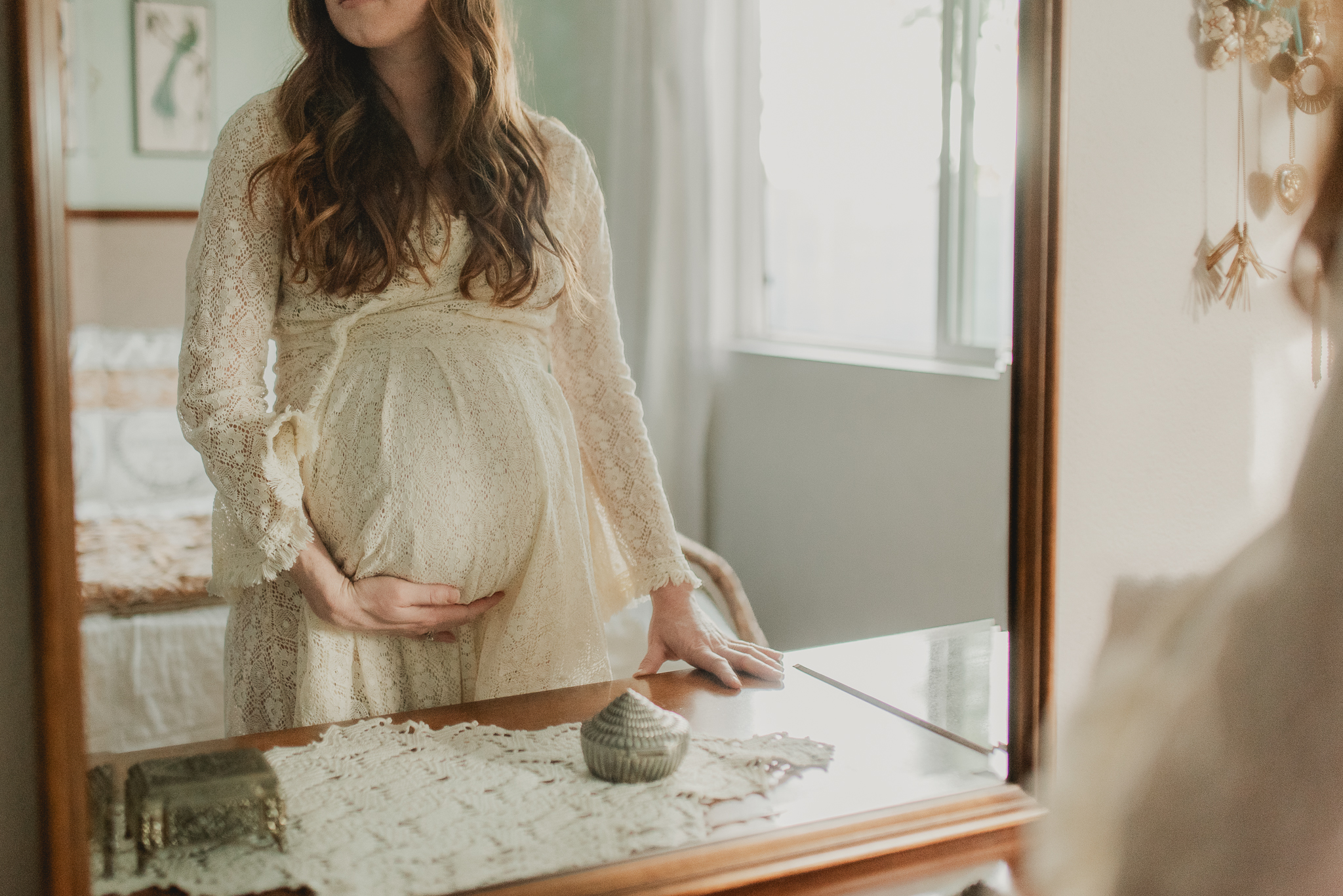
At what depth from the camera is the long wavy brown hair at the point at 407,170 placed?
65cm

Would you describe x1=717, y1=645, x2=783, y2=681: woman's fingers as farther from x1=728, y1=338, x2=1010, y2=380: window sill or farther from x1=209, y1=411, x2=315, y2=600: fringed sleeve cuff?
x1=209, y1=411, x2=315, y2=600: fringed sleeve cuff

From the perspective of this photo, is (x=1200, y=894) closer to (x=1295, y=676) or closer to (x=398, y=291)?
(x=1295, y=676)

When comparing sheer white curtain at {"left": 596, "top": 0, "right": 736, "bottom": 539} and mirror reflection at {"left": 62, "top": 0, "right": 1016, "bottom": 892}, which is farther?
sheer white curtain at {"left": 596, "top": 0, "right": 736, "bottom": 539}

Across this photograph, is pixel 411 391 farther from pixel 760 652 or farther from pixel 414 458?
pixel 760 652

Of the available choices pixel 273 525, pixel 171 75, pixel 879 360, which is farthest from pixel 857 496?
pixel 171 75

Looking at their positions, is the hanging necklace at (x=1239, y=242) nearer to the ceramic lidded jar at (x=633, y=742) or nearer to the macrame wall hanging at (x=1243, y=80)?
the macrame wall hanging at (x=1243, y=80)

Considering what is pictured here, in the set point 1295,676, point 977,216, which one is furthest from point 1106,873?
point 977,216

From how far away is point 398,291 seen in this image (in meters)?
0.70

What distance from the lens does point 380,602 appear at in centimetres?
70

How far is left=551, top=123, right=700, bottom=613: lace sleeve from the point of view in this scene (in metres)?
0.73

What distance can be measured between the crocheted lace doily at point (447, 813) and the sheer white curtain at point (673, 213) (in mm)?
185

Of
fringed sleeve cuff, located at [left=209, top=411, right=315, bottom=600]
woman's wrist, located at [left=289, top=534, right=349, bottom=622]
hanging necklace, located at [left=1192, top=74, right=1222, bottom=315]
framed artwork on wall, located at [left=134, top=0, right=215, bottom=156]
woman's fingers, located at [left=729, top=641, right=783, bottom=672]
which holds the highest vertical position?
framed artwork on wall, located at [left=134, top=0, right=215, bottom=156]

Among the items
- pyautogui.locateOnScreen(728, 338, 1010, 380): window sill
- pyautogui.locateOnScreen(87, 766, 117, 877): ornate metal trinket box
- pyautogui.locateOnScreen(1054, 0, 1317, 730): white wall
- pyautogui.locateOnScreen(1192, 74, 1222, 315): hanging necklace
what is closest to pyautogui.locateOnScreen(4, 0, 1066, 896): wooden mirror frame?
pyautogui.locateOnScreen(87, 766, 117, 877): ornate metal trinket box

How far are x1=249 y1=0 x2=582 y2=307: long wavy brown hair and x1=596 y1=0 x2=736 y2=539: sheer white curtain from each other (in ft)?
0.17
